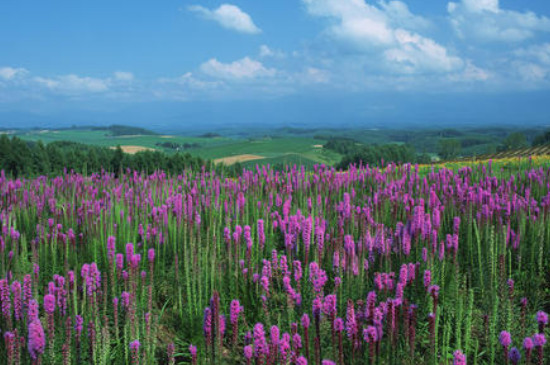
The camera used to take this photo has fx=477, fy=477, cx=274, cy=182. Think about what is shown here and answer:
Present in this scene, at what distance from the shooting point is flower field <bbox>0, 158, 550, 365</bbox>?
8.89ft

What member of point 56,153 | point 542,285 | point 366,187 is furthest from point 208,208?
point 56,153

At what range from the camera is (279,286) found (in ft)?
13.1

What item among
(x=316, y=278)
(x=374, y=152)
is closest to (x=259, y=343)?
(x=316, y=278)

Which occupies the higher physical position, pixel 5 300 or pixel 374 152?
pixel 374 152

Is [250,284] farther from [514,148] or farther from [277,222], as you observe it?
[514,148]

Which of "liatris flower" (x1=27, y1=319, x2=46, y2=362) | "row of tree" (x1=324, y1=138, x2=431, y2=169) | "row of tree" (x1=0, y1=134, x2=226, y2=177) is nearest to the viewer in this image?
"liatris flower" (x1=27, y1=319, x2=46, y2=362)

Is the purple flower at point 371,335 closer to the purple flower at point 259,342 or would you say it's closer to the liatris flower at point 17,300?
the purple flower at point 259,342

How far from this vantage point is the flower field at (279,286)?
107 inches

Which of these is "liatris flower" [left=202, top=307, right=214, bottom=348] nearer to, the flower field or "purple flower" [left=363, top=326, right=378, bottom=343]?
the flower field

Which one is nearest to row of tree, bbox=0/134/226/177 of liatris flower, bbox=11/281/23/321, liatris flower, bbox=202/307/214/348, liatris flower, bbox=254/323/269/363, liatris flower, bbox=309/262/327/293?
liatris flower, bbox=11/281/23/321

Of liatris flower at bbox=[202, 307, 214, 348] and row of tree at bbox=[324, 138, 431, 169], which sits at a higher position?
row of tree at bbox=[324, 138, 431, 169]

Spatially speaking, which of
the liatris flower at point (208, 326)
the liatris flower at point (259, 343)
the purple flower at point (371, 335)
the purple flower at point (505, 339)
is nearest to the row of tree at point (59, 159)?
the liatris flower at point (208, 326)

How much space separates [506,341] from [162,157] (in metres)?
14.2

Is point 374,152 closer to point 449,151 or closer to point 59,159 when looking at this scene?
point 449,151
